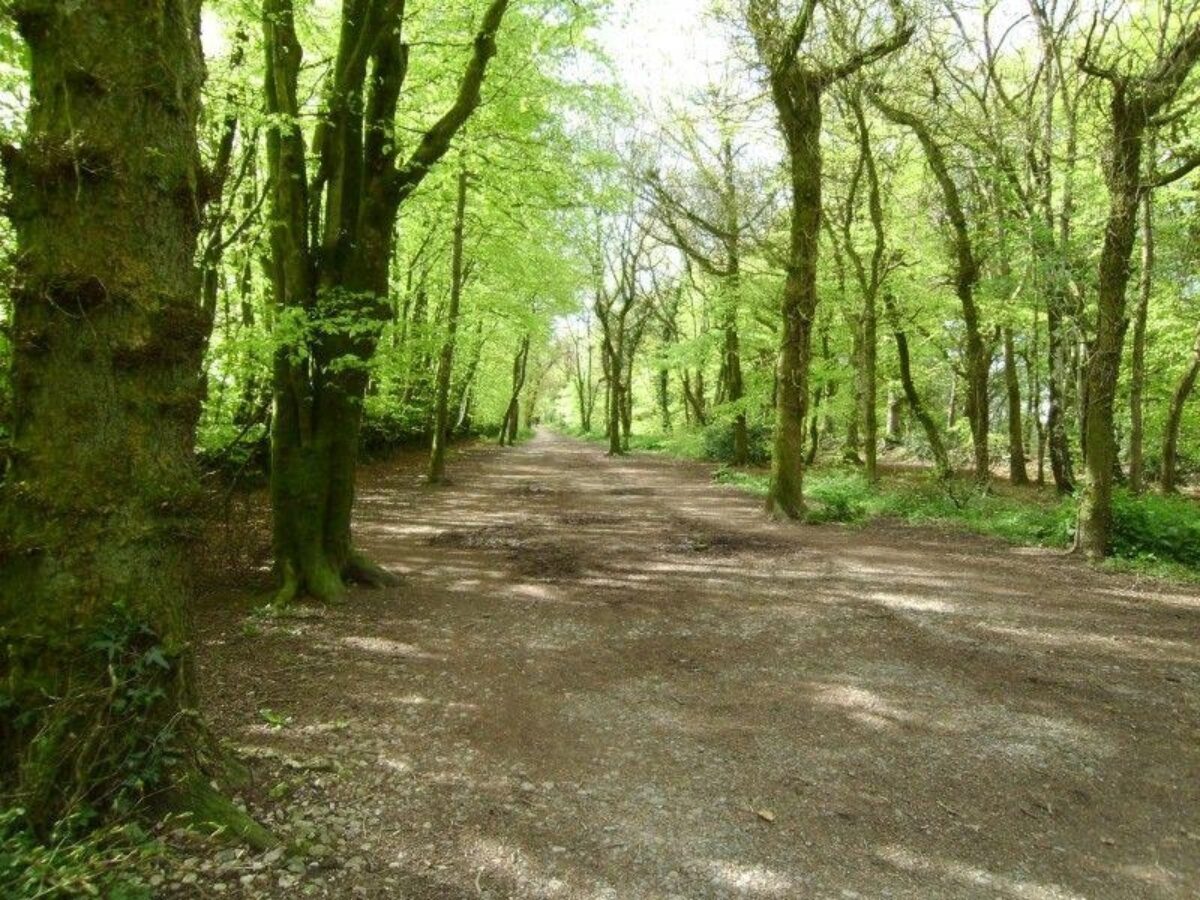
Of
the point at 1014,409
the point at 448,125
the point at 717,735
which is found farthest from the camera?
the point at 1014,409

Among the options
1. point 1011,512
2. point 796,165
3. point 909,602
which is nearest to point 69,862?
point 909,602

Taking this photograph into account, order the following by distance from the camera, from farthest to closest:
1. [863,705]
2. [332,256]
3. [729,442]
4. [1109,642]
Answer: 1. [729,442]
2. [332,256]
3. [1109,642]
4. [863,705]

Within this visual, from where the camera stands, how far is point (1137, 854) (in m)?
3.50

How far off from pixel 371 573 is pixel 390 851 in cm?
483

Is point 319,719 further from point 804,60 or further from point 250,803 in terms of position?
point 804,60

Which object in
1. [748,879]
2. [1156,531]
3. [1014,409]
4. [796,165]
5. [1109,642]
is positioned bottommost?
[748,879]

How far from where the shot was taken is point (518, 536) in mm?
11367

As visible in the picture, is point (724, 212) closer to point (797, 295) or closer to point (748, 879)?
point (797, 295)

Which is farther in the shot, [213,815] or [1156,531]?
[1156,531]

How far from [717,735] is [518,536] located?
6.99 metres

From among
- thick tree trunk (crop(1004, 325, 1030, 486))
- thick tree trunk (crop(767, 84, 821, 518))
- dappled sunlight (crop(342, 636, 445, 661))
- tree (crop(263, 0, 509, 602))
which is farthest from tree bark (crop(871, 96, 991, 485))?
dappled sunlight (crop(342, 636, 445, 661))

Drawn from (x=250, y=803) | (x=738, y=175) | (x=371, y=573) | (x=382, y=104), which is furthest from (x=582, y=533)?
(x=738, y=175)

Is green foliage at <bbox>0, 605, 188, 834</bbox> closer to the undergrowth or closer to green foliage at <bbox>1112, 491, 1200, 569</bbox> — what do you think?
the undergrowth

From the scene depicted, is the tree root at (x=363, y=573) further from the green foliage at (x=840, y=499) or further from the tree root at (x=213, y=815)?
the green foliage at (x=840, y=499)
